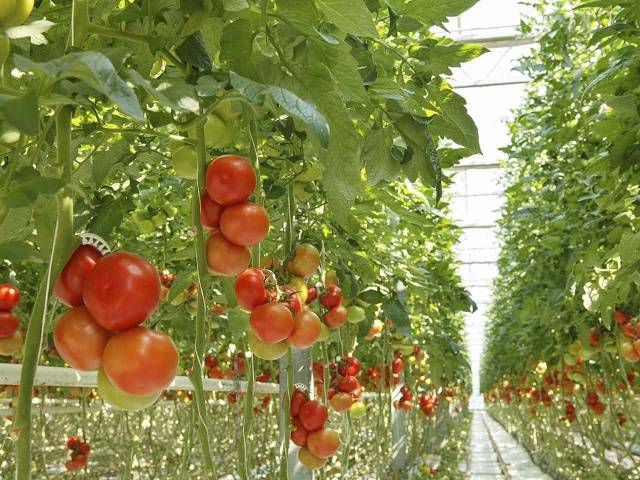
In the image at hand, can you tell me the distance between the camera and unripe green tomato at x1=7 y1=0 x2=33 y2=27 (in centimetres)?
50

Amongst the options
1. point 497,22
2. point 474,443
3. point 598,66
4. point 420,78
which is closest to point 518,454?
point 474,443

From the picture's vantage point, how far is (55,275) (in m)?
0.50

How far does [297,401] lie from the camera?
1.30 meters

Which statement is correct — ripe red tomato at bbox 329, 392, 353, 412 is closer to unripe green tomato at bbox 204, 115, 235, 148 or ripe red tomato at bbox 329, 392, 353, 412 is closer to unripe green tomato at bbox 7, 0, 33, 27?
unripe green tomato at bbox 204, 115, 235, 148

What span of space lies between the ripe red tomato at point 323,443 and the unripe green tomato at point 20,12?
91 cm

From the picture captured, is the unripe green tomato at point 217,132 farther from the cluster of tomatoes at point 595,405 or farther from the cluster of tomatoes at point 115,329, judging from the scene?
the cluster of tomatoes at point 595,405

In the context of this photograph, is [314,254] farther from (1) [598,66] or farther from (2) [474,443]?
(2) [474,443]

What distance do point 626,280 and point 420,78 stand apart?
114 cm

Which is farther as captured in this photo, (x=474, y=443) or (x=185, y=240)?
(x=474, y=443)

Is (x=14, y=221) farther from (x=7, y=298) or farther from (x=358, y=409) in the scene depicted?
(x=358, y=409)

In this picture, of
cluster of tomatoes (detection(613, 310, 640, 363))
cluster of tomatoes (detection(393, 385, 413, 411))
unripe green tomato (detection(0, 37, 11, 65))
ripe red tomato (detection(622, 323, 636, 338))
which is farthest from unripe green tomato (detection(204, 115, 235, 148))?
cluster of tomatoes (detection(393, 385, 413, 411))

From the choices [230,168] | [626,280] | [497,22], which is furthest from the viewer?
[497,22]

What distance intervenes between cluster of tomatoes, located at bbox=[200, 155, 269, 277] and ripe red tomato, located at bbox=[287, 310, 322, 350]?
22cm

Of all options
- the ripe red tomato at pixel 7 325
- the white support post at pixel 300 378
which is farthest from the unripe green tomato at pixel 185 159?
the white support post at pixel 300 378
